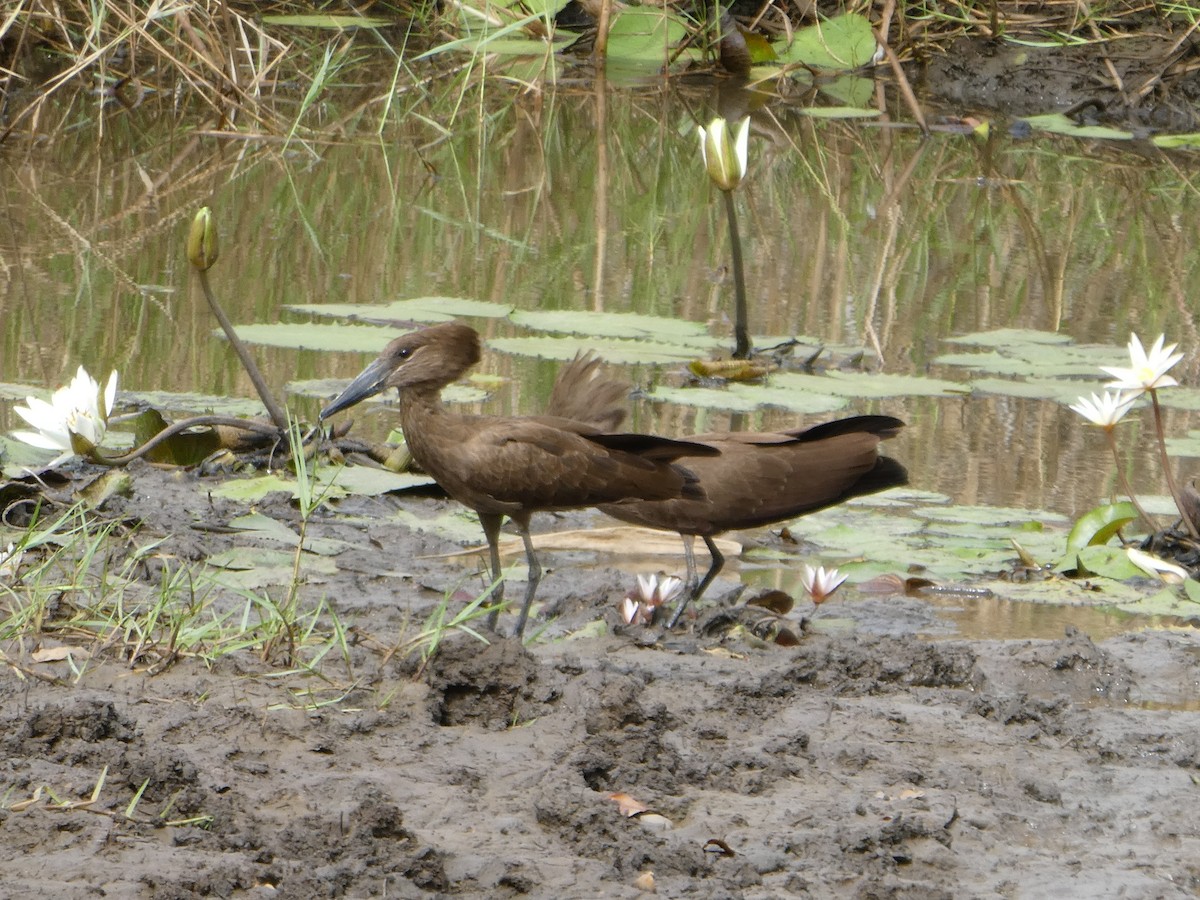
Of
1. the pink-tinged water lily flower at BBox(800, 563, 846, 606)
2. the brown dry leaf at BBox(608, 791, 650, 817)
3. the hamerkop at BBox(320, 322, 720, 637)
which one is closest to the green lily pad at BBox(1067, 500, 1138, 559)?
the pink-tinged water lily flower at BBox(800, 563, 846, 606)

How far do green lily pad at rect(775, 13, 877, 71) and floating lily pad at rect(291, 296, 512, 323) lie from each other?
7229 millimetres

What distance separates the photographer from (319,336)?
631 centimetres

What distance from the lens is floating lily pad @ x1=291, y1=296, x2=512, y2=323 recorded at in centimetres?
678

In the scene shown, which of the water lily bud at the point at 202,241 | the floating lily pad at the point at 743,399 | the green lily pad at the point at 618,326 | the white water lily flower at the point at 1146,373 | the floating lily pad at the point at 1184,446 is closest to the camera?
the white water lily flower at the point at 1146,373

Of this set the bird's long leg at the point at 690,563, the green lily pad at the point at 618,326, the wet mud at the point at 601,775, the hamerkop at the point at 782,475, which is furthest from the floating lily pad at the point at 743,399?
the wet mud at the point at 601,775

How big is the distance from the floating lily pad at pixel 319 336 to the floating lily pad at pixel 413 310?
180mm

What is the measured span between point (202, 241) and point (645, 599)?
171 cm

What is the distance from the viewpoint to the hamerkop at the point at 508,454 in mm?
3932

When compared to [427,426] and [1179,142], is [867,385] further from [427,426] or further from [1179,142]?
[1179,142]

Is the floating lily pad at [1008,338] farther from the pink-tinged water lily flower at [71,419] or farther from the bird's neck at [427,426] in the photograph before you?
the pink-tinged water lily flower at [71,419]

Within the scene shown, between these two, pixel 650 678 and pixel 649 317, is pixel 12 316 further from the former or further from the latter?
pixel 650 678

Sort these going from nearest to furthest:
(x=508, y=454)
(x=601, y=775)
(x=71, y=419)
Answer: (x=601, y=775) < (x=508, y=454) < (x=71, y=419)

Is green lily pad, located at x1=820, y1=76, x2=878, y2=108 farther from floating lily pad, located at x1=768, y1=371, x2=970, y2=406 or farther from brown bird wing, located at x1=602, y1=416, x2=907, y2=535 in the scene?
brown bird wing, located at x1=602, y1=416, x2=907, y2=535

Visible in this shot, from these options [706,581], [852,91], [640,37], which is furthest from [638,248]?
[640,37]
